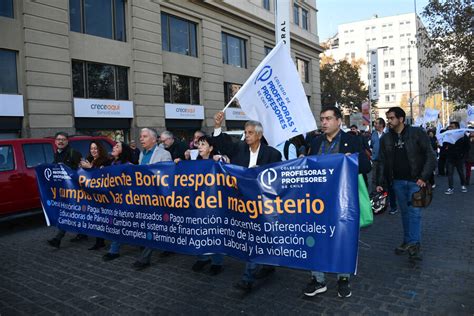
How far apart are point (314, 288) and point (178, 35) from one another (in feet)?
67.5

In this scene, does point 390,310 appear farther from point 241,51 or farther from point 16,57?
point 241,51

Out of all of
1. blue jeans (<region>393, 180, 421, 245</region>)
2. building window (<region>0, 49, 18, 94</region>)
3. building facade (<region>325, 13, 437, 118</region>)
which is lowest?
blue jeans (<region>393, 180, 421, 245</region>)

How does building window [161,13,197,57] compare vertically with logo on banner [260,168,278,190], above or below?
above

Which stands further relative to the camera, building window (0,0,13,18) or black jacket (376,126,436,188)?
building window (0,0,13,18)

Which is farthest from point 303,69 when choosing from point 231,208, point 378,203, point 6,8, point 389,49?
point 389,49

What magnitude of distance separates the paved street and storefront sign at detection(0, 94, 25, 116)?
9558 mm

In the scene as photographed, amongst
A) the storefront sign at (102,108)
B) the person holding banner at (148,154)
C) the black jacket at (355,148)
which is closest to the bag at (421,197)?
the black jacket at (355,148)

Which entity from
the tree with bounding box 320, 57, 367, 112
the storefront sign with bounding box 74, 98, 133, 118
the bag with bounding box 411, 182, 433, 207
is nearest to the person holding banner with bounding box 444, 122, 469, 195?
the bag with bounding box 411, 182, 433, 207

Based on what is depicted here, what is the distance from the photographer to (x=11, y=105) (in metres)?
14.5

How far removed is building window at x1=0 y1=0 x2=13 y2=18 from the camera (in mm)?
14734

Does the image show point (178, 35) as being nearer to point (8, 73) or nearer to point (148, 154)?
point (8, 73)

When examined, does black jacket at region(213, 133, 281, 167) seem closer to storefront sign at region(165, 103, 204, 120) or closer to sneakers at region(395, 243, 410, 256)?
sneakers at region(395, 243, 410, 256)

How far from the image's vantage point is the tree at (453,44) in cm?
1691

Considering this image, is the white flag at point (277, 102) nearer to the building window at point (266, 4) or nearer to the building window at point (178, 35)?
the building window at point (178, 35)
